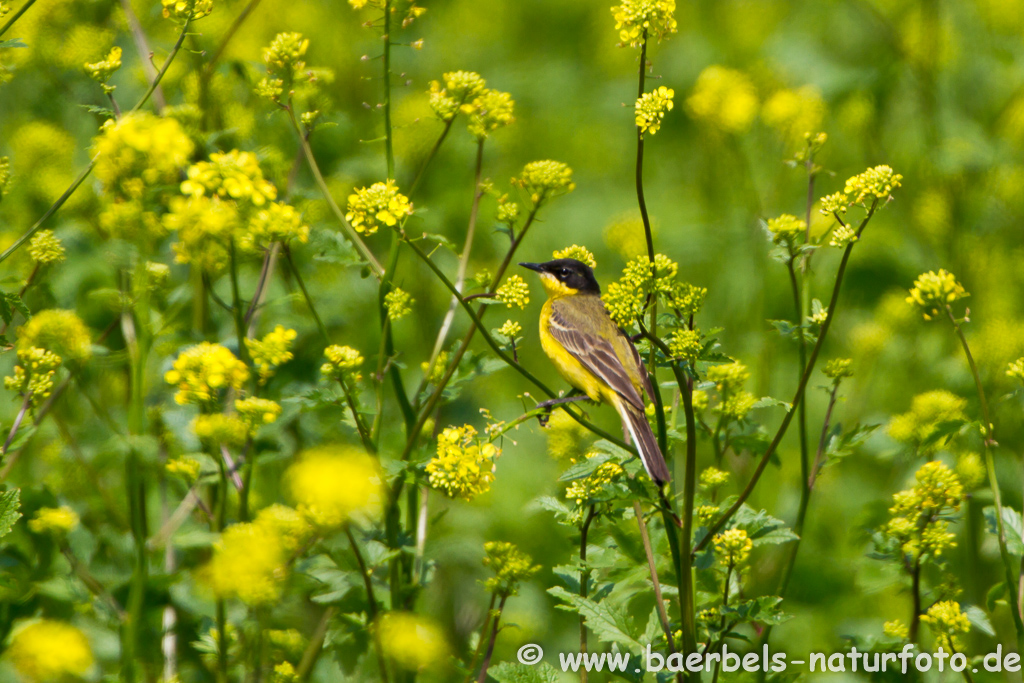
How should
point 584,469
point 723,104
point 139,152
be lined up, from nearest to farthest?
point 139,152 → point 584,469 → point 723,104

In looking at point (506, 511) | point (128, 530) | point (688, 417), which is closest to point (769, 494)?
point (506, 511)

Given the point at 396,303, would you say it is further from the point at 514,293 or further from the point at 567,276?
the point at 567,276

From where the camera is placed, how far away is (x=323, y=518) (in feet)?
8.91

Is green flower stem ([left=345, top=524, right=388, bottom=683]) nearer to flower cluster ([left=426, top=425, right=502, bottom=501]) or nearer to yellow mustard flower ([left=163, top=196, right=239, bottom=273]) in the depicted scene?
flower cluster ([left=426, top=425, right=502, bottom=501])

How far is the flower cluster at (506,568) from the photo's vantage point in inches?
120

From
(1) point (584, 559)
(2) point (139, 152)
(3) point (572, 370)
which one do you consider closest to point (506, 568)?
(1) point (584, 559)

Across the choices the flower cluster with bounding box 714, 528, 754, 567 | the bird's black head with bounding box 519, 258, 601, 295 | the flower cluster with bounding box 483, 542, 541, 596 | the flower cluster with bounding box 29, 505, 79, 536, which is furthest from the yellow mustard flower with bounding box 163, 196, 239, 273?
the bird's black head with bounding box 519, 258, 601, 295

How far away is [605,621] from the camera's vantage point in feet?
9.17

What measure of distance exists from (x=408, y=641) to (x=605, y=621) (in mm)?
660

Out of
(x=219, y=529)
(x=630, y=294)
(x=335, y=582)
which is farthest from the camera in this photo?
(x=219, y=529)

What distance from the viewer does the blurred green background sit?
15.2 ft

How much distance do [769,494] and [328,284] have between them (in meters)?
3.02

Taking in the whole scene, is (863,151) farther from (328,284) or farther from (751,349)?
(328,284)

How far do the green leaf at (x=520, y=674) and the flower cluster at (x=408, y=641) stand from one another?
236 millimetres
